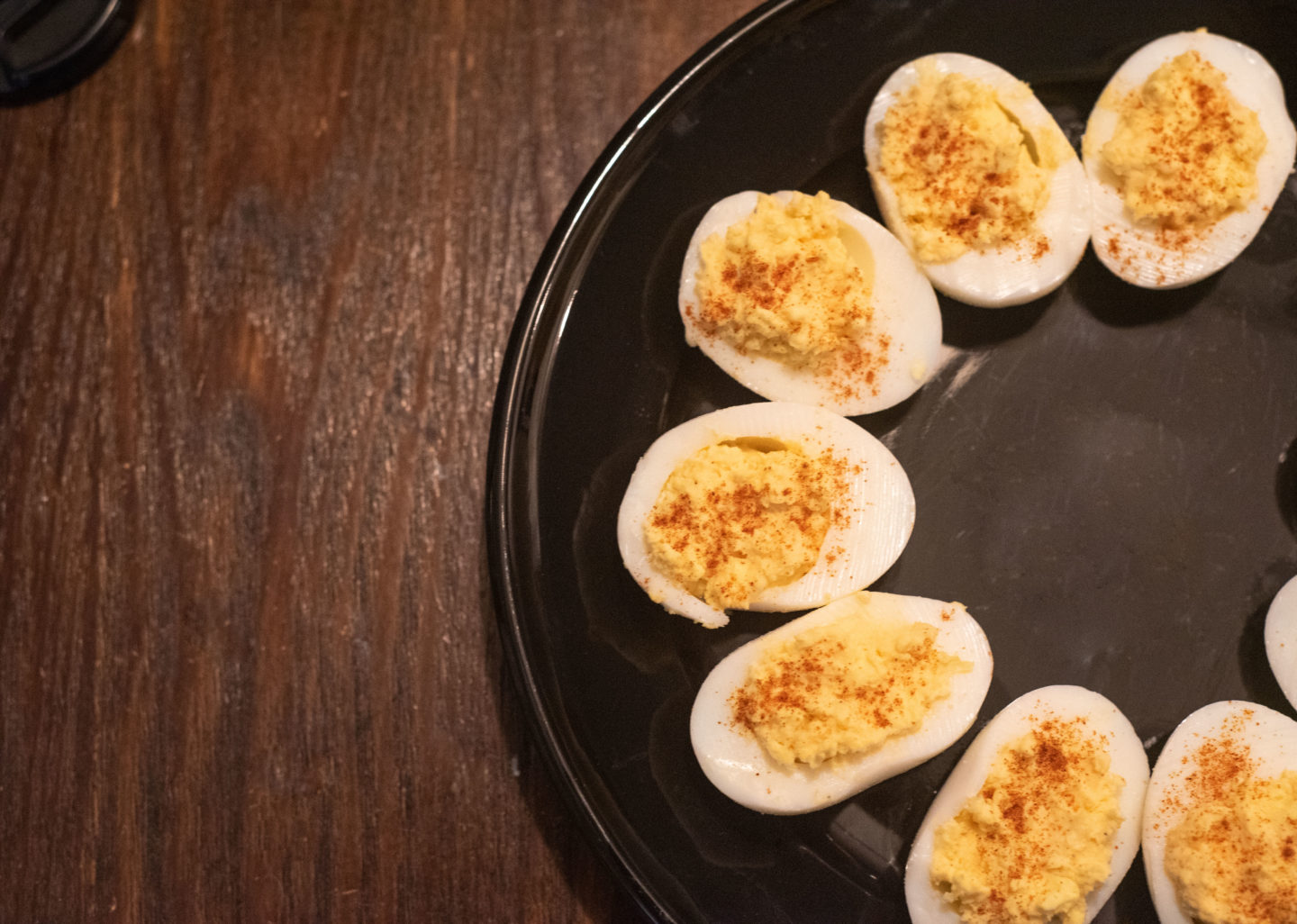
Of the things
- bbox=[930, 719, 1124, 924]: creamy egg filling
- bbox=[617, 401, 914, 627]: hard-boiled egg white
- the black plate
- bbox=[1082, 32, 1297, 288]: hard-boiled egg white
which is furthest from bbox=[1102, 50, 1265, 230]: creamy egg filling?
bbox=[930, 719, 1124, 924]: creamy egg filling

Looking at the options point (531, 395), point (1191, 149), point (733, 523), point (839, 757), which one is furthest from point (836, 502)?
point (1191, 149)

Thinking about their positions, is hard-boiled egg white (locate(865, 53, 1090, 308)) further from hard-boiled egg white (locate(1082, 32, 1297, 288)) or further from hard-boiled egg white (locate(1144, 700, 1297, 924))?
hard-boiled egg white (locate(1144, 700, 1297, 924))

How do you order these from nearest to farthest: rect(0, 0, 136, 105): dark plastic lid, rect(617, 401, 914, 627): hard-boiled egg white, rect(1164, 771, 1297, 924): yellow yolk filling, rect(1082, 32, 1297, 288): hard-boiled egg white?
rect(1164, 771, 1297, 924): yellow yolk filling
rect(617, 401, 914, 627): hard-boiled egg white
rect(1082, 32, 1297, 288): hard-boiled egg white
rect(0, 0, 136, 105): dark plastic lid

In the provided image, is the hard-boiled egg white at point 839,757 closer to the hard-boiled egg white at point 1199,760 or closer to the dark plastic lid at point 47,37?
the hard-boiled egg white at point 1199,760

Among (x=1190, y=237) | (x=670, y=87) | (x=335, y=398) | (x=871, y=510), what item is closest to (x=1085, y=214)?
(x=1190, y=237)

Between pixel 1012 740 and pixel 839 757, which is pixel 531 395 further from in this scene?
pixel 1012 740

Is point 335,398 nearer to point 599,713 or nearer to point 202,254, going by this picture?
point 202,254
